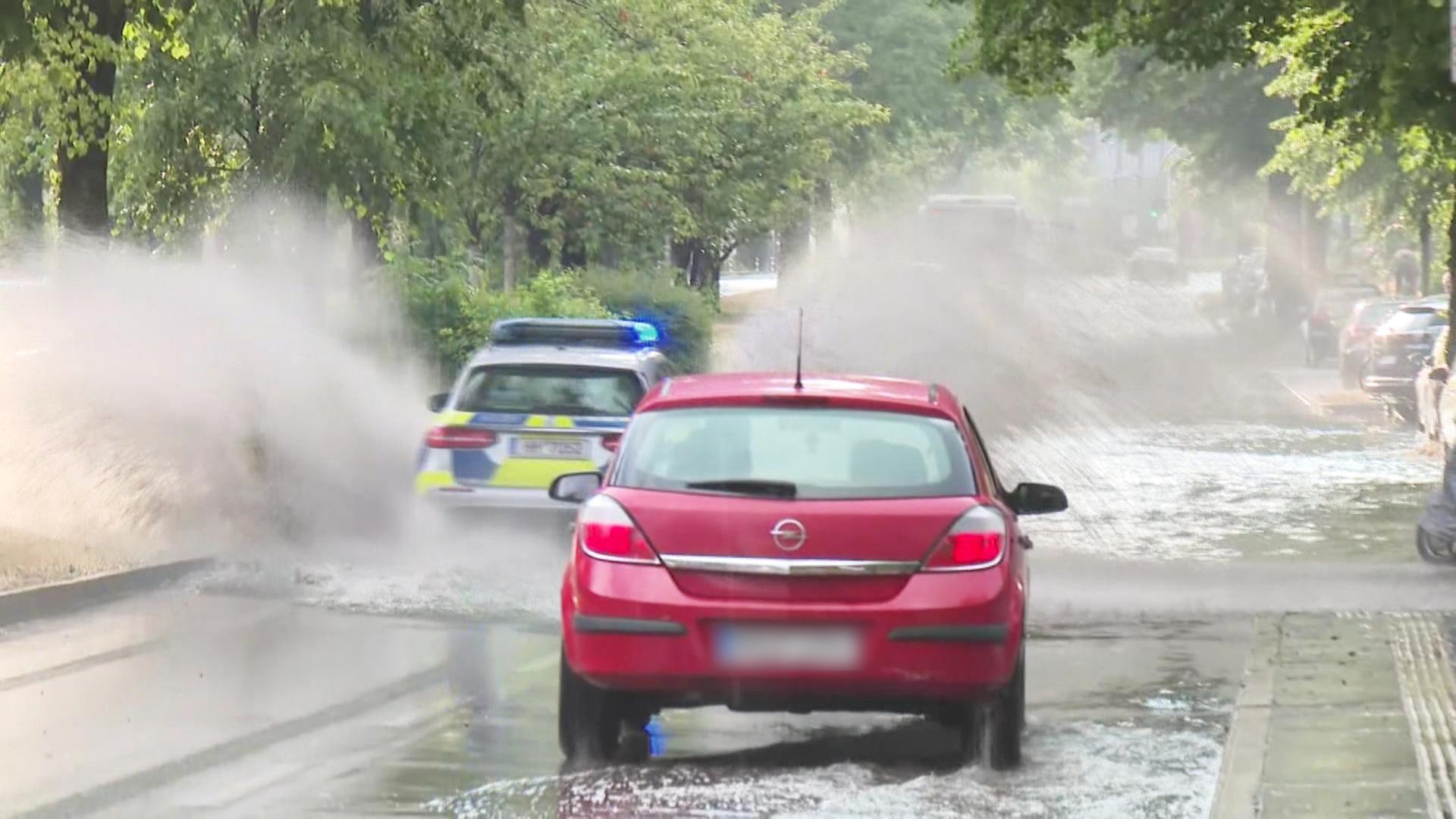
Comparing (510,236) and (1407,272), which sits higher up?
(510,236)

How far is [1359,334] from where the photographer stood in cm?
4125

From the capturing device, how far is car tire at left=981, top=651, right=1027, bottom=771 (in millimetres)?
8859

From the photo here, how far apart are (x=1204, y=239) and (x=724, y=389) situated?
386 ft

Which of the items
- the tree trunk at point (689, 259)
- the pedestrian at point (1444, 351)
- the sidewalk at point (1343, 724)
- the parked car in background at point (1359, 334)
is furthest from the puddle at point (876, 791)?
the tree trunk at point (689, 259)

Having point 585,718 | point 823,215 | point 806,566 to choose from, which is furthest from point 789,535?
point 823,215

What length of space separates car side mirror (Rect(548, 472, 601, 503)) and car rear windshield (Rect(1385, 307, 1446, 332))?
87.6 feet

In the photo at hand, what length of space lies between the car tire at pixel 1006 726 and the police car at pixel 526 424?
685 cm

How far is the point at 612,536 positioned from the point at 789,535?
62 centimetres

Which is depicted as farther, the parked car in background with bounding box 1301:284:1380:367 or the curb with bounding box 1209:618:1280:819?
the parked car in background with bounding box 1301:284:1380:367

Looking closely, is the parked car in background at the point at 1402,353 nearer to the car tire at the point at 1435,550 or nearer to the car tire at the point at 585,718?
the car tire at the point at 1435,550

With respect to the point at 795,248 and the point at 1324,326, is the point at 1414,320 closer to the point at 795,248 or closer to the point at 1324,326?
the point at 1324,326

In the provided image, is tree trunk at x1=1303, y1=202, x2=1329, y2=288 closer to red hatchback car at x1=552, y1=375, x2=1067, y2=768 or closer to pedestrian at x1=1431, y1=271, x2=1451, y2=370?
pedestrian at x1=1431, y1=271, x2=1451, y2=370

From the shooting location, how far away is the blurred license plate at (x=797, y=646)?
27.8ft

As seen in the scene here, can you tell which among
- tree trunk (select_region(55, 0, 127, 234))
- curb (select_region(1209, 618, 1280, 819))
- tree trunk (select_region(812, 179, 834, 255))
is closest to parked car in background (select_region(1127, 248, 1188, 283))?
tree trunk (select_region(812, 179, 834, 255))
